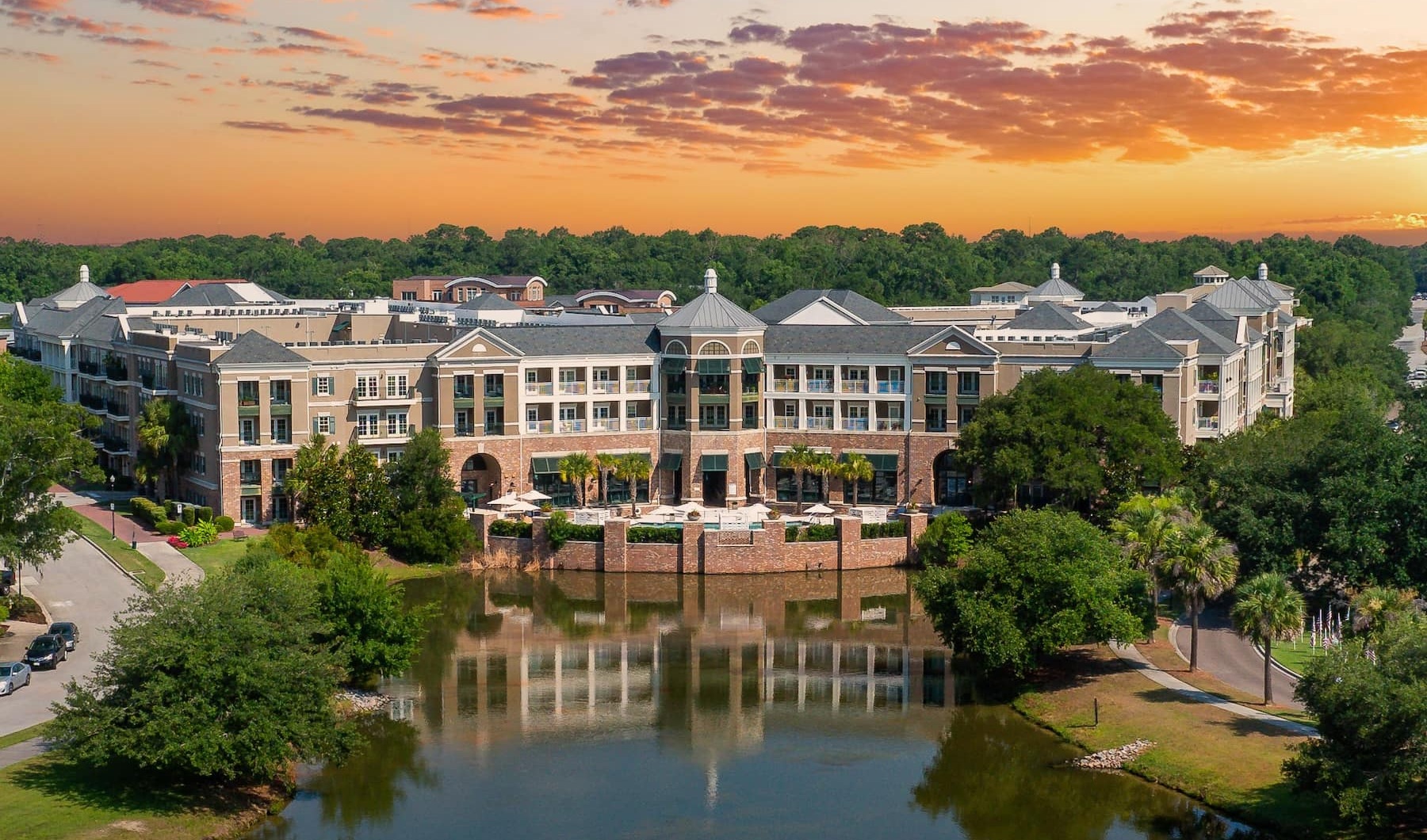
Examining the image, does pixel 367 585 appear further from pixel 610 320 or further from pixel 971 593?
pixel 610 320

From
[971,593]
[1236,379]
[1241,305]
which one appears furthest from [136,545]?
[1241,305]

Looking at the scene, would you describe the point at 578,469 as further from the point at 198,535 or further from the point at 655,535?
the point at 198,535

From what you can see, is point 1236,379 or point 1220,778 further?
point 1236,379

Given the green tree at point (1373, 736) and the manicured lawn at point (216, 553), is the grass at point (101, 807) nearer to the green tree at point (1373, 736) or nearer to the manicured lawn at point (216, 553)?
the manicured lawn at point (216, 553)

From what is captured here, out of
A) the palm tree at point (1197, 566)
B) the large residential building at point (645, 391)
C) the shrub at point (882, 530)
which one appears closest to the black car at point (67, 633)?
the large residential building at point (645, 391)

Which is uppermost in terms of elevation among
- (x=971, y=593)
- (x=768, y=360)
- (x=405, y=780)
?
(x=768, y=360)

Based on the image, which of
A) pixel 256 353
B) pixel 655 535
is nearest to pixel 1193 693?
pixel 655 535
